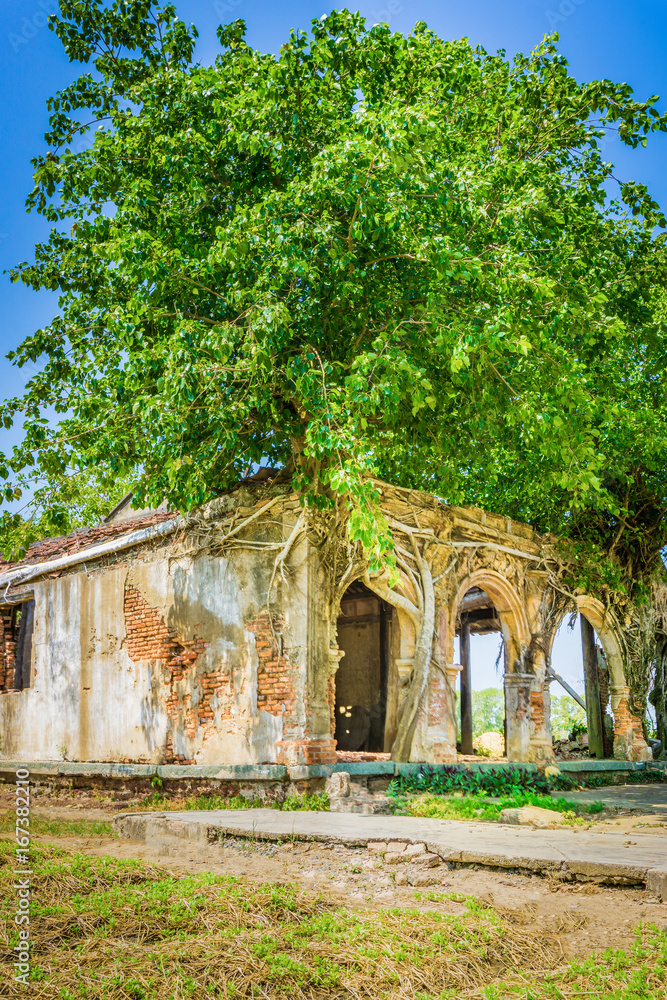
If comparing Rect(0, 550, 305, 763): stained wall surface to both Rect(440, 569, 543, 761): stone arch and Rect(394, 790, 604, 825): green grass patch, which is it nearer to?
Rect(394, 790, 604, 825): green grass patch

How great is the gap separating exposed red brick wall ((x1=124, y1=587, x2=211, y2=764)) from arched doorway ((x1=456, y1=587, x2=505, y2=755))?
7469 millimetres

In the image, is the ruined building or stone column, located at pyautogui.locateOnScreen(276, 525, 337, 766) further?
the ruined building

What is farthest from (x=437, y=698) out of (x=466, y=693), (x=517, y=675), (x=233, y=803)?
(x=466, y=693)

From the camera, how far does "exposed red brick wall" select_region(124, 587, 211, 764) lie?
10258mm

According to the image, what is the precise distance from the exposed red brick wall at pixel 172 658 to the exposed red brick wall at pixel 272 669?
636 millimetres

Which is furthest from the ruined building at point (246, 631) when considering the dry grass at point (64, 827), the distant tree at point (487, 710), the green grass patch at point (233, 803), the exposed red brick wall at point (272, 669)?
the distant tree at point (487, 710)

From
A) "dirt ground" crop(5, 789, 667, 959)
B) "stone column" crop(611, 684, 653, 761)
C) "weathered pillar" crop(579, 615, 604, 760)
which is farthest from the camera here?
"weathered pillar" crop(579, 615, 604, 760)

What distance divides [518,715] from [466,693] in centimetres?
436

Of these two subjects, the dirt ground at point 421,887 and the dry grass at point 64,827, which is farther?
the dry grass at point 64,827

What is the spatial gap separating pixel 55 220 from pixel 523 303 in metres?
6.63

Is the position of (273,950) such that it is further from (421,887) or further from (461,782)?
(461,782)

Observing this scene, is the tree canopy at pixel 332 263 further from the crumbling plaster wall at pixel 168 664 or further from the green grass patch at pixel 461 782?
the green grass patch at pixel 461 782

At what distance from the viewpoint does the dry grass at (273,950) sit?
3402 mm

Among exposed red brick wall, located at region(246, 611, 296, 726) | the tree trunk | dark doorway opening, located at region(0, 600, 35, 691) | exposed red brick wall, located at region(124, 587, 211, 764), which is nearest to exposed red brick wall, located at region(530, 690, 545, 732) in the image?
the tree trunk
